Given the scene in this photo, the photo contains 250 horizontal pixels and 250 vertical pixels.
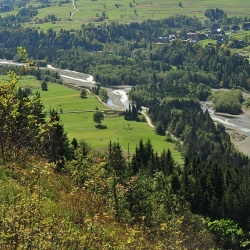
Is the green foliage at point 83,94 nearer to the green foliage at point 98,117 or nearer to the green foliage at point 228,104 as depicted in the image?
the green foliage at point 98,117

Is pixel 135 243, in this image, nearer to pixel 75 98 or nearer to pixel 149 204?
pixel 149 204

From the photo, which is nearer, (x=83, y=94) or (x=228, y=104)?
(x=228, y=104)

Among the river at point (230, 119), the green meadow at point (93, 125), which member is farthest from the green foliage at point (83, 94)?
the river at point (230, 119)

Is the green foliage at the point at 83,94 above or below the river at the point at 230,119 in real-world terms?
above

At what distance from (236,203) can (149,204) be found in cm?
3794

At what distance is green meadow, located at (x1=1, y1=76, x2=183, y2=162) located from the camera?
127m

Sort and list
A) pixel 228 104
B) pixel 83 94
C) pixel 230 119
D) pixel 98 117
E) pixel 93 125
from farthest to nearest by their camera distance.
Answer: pixel 83 94 → pixel 228 104 → pixel 230 119 → pixel 93 125 → pixel 98 117

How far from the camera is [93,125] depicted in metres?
145

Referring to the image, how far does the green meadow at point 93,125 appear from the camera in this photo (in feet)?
416

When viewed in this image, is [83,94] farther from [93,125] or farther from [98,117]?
[98,117]

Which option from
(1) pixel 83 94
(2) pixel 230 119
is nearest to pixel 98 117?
(1) pixel 83 94

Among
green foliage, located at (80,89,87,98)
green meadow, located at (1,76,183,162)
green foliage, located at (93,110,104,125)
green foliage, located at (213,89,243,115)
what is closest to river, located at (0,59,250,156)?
green foliage, located at (213,89,243,115)

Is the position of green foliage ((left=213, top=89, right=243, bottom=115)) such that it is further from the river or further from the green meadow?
the green meadow

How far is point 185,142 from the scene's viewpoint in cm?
12838
